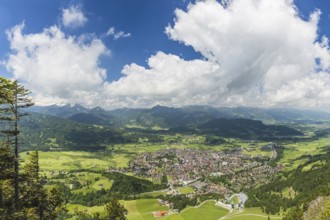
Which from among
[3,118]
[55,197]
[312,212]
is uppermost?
[3,118]

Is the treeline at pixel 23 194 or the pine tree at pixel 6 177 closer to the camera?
the pine tree at pixel 6 177

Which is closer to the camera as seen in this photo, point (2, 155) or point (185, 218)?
point (2, 155)

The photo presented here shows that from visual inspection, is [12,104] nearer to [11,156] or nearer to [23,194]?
[11,156]

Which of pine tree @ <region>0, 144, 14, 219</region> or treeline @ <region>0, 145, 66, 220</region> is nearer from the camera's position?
pine tree @ <region>0, 144, 14, 219</region>

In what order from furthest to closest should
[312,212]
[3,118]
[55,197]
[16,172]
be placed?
1. [312,212]
2. [55,197]
3. [16,172]
4. [3,118]

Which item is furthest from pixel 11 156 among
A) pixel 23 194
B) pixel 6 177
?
pixel 23 194

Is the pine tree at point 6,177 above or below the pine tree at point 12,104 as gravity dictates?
below

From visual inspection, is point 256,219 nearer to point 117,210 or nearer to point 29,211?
point 117,210

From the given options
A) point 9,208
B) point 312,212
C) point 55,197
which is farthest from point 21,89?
point 312,212

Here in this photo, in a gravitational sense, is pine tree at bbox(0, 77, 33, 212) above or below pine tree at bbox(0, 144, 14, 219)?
above

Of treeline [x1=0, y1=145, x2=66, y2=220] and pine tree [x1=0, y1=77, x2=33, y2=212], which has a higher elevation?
pine tree [x1=0, y1=77, x2=33, y2=212]

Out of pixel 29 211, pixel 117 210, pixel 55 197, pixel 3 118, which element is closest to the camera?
pixel 3 118
